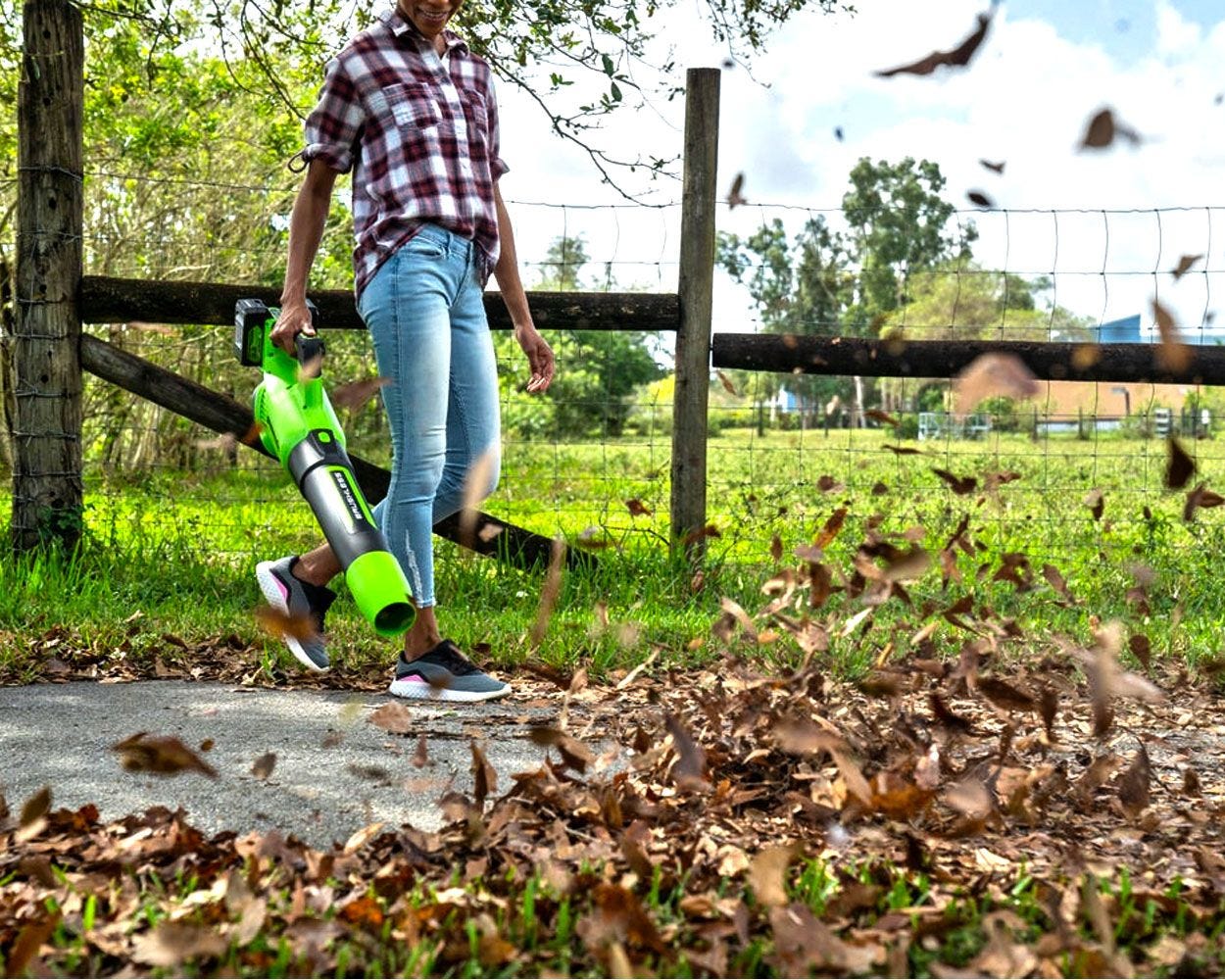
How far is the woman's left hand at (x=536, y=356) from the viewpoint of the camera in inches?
157

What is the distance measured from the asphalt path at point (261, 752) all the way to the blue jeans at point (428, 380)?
47 cm

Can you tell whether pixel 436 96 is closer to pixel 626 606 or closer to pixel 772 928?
pixel 626 606

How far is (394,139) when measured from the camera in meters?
3.51

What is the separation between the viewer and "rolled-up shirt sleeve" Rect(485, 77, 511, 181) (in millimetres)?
3826

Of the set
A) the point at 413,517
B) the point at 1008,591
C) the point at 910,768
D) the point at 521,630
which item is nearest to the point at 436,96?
the point at 413,517

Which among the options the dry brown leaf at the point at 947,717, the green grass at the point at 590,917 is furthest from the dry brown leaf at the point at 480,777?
the dry brown leaf at the point at 947,717

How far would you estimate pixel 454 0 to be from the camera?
3.55 metres

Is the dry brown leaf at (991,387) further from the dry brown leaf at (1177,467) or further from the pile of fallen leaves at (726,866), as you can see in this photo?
the pile of fallen leaves at (726,866)

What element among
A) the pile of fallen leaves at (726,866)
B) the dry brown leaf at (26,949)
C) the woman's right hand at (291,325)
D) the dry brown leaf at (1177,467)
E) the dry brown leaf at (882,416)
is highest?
the woman's right hand at (291,325)

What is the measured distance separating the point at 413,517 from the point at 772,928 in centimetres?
194

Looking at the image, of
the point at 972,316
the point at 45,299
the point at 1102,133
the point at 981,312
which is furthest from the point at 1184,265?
the point at 972,316

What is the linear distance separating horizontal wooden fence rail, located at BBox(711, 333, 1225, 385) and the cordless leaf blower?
2.11m

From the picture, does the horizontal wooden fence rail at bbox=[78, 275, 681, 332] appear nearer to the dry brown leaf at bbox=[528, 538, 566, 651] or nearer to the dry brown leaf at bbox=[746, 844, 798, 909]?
the dry brown leaf at bbox=[528, 538, 566, 651]

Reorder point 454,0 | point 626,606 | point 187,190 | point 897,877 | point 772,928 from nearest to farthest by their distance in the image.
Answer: point 772,928 → point 897,877 → point 454,0 → point 626,606 → point 187,190
